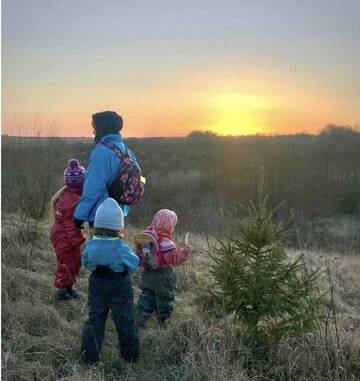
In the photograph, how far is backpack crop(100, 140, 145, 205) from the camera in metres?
4.41

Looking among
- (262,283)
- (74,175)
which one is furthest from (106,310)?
(74,175)

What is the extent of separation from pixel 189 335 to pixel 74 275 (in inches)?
65.4

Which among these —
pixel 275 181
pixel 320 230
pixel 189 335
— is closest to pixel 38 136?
pixel 189 335

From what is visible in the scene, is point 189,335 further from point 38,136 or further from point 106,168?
point 38,136

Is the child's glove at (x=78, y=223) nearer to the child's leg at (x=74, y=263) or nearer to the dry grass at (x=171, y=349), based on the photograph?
the child's leg at (x=74, y=263)

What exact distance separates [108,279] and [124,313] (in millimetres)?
312

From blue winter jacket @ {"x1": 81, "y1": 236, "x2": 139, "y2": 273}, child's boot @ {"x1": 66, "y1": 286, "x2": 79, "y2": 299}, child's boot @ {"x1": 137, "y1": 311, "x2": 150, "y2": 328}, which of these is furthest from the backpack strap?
child's boot @ {"x1": 66, "y1": 286, "x2": 79, "y2": 299}

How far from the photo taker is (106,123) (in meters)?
4.54

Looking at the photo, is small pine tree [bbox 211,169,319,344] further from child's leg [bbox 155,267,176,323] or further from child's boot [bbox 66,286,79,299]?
child's boot [bbox 66,286,79,299]

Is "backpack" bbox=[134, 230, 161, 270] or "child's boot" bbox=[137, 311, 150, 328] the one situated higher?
"backpack" bbox=[134, 230, 161, 270]

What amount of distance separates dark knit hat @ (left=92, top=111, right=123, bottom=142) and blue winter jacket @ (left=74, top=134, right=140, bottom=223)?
0.19 m

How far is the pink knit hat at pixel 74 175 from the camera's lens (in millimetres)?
5059

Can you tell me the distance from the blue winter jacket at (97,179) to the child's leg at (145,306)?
→ 0.97 meters

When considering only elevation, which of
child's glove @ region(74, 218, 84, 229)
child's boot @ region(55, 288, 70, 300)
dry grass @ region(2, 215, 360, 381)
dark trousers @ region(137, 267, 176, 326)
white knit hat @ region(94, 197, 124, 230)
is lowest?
dry grass @ region(2, 215, 360, 381)
